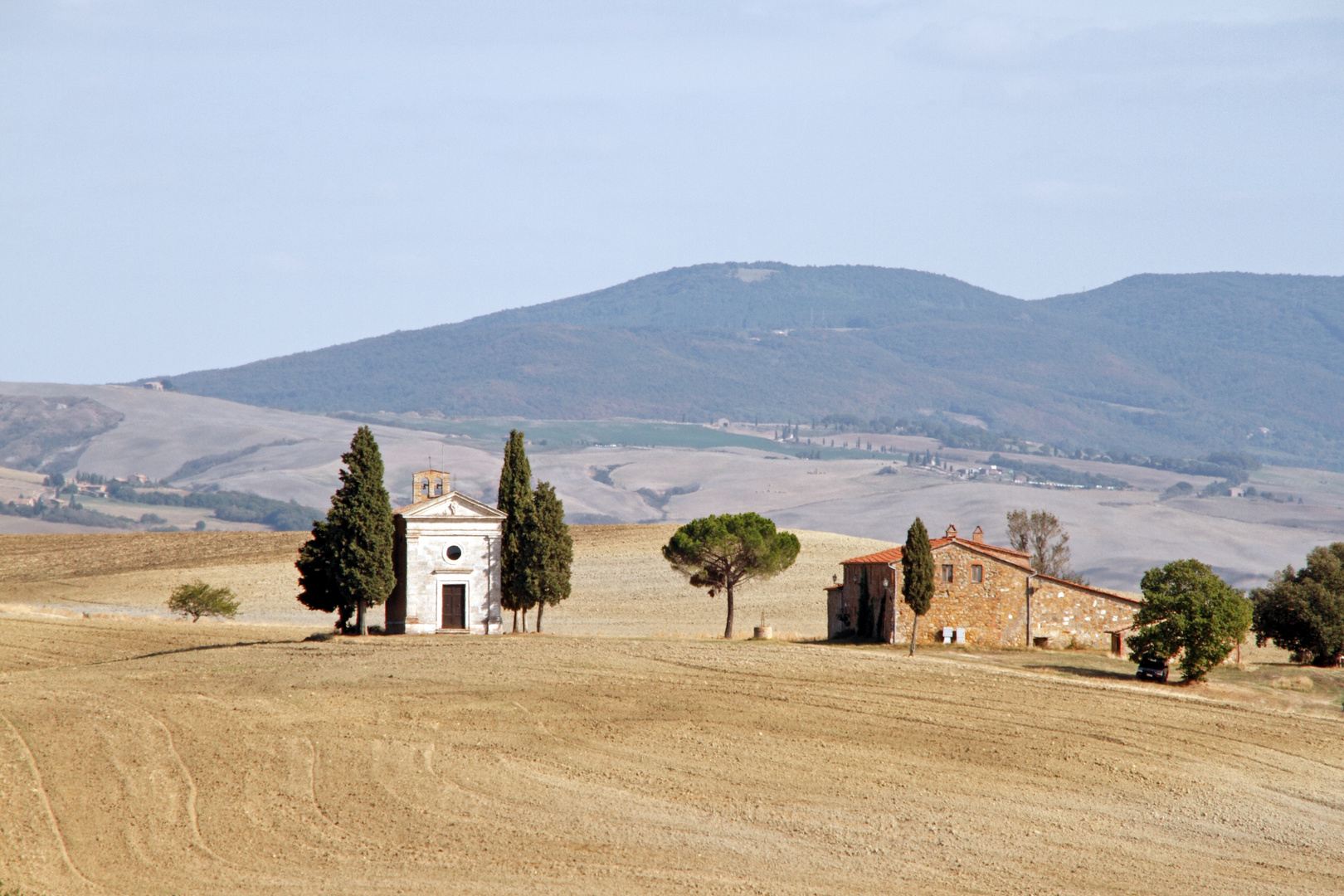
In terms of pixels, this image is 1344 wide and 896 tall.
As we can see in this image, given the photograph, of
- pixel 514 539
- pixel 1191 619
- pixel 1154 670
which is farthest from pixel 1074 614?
pixel 514 539

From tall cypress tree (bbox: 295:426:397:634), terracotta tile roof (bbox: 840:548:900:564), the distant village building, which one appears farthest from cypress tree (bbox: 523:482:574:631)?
terracotta tile roof (bbox: 840:548:900:564)

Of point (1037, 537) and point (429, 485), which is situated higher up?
point (429, 485)

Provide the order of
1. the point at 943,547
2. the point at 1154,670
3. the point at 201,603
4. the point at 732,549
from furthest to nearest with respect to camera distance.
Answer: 1. the point at 201,603
2. the point at 732,549
3. the point at 943,547
4. the point at 1154,670

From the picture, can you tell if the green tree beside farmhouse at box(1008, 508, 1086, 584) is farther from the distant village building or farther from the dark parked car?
the distant village building

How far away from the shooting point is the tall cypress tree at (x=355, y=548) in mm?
60719

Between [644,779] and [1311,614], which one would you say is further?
[1311,614]

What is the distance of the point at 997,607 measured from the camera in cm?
6444

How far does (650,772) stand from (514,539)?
91.6 ft

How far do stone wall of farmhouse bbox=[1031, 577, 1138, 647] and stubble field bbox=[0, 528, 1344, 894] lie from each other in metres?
5.92

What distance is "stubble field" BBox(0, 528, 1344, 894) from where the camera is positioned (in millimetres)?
30562

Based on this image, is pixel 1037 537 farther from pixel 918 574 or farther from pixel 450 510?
pixel 450 510

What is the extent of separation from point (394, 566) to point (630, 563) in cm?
4224

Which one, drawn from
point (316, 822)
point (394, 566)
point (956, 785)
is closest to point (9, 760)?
point (316, 822)

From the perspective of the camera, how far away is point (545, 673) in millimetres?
51219
